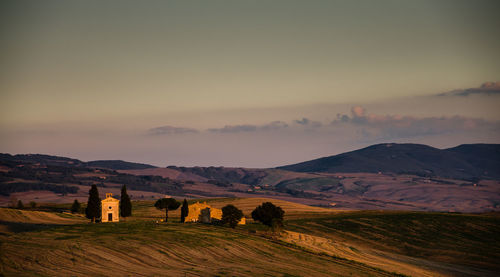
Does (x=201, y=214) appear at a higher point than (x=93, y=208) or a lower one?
lower

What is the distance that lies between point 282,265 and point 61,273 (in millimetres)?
31182

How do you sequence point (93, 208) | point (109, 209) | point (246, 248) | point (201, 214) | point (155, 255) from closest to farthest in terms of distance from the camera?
point (155, 255)
point (246, 248)
point (93, 208)
point (109, 209)
point (201, 214)

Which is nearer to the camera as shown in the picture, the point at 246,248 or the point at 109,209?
the point at 246,248

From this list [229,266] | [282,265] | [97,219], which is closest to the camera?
[229,266]

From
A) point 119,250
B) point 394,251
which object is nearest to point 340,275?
point 119,250

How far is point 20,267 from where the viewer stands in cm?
6362

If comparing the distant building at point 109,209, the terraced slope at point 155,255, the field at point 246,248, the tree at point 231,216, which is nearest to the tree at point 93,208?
the distant building at point 109,209

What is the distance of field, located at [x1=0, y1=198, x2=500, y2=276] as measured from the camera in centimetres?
6956

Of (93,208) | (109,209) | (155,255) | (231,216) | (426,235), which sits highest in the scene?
(93,208)

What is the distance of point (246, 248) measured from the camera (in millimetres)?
90312

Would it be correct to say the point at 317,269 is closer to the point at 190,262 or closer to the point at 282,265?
the point at 282,265

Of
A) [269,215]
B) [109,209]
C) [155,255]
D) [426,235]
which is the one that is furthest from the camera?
[426,235]

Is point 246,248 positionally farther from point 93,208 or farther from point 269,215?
point 93,208

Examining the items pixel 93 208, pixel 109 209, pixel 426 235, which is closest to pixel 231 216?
pixel 109 209
